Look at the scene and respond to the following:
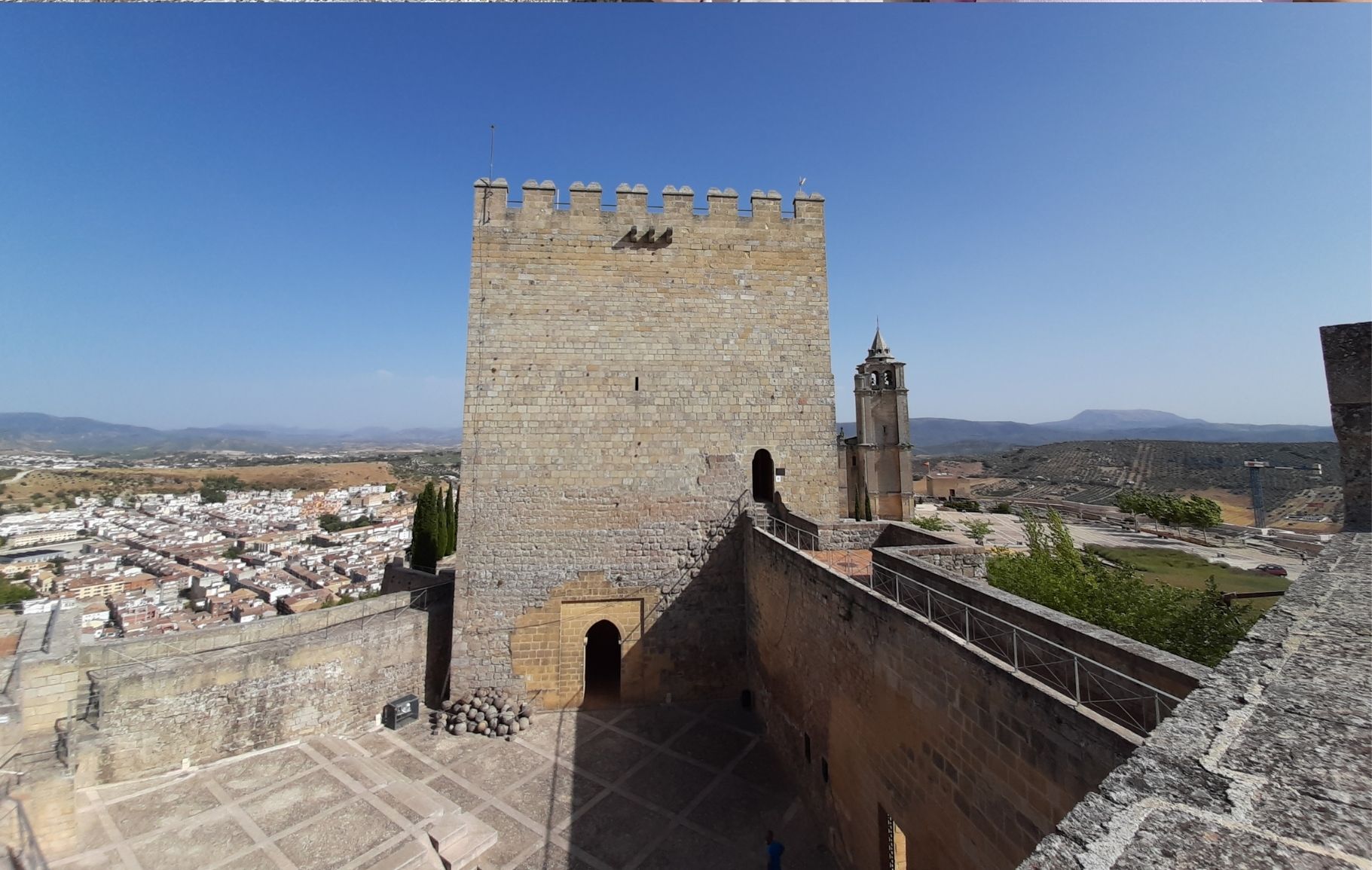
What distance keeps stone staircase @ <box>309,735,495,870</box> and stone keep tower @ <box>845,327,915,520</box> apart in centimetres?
2501

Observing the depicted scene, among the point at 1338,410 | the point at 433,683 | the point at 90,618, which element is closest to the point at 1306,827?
the point at 1338,410

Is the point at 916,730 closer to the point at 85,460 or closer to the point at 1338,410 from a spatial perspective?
the point at 1338,410

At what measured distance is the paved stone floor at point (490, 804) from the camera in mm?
7438

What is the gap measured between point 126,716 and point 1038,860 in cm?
1270

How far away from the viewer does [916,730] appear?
552cm

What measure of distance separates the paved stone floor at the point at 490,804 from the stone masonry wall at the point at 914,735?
3.89ft

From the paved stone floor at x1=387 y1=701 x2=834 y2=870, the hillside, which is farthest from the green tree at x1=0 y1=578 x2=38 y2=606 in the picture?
the hillside

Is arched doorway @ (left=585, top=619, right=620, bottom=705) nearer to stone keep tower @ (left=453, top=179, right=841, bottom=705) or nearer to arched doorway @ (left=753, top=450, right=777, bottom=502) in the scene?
stone keep tower @ (left=453, top=179, right=841, bottom=705)

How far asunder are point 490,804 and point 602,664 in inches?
190

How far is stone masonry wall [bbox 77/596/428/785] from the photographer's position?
28.9 ft

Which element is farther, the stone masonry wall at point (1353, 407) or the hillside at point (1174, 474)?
the hillside at point (1174, 474)

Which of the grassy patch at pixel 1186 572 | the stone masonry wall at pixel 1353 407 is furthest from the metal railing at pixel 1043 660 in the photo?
the grassy patch at pixel 1186 572

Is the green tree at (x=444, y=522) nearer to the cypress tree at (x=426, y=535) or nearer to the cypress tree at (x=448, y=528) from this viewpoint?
the cypress tree at (x=448, y=528)

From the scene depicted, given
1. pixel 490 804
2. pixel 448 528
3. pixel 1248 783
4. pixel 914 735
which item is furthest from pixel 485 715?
pixel 448 528
